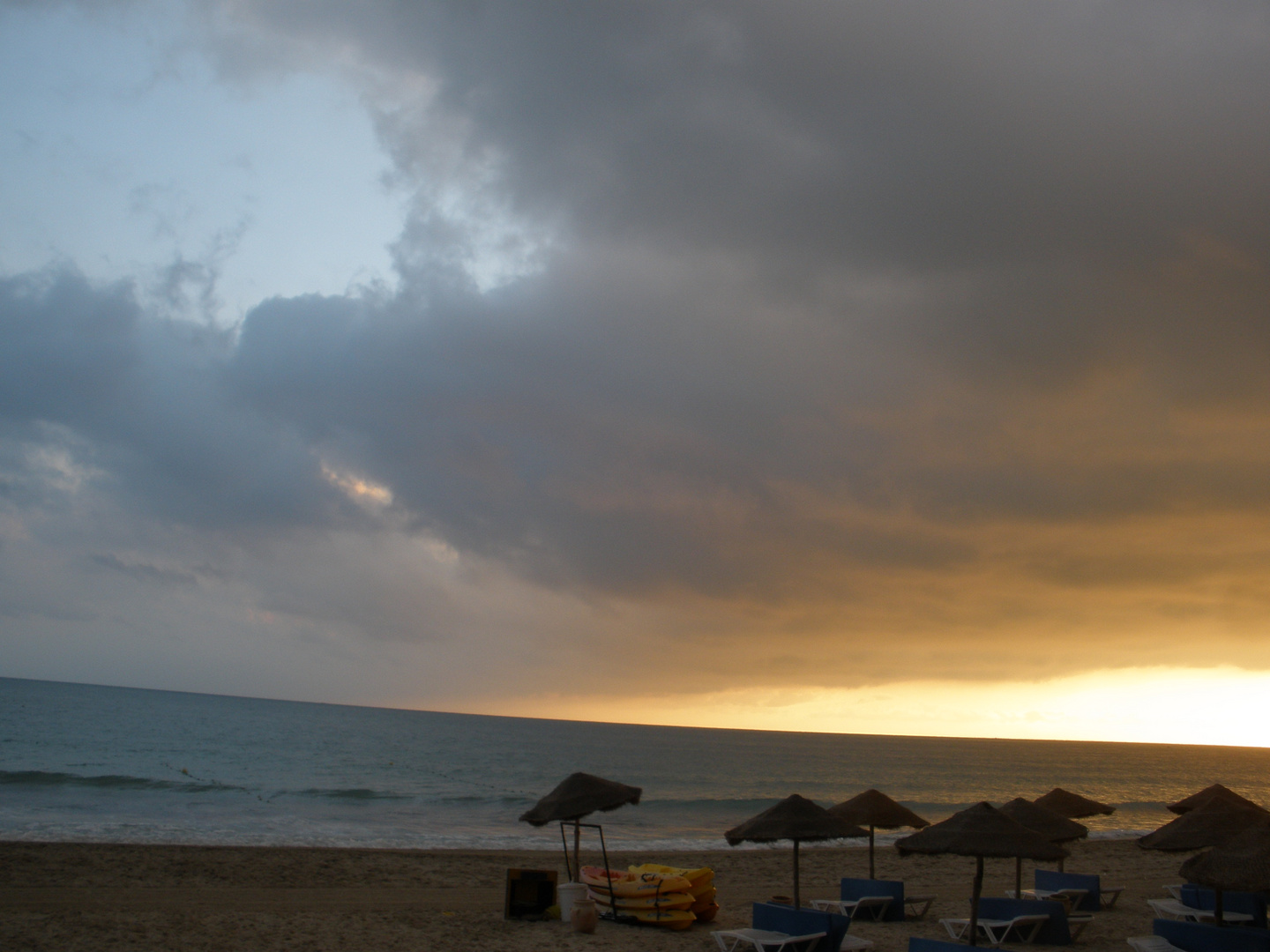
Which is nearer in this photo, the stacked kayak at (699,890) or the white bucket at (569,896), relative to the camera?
the white bucket at (569,896)

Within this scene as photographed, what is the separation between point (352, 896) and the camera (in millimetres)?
14172

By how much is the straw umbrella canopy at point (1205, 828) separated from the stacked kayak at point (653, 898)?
20.0ft

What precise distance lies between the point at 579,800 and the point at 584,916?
58.5 inches

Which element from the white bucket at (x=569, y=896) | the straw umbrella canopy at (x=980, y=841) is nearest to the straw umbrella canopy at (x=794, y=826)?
the straw umbrella canopy at (x=980, y=841)

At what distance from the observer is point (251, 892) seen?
1415 cm

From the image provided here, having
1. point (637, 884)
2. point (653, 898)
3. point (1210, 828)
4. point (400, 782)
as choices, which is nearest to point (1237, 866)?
point (1210, 828)

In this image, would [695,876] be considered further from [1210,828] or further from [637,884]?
[1210,828]

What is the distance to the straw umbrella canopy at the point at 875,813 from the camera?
43.3 feet

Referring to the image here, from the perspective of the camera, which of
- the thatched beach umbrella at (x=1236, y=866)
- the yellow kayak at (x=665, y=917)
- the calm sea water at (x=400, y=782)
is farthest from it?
the calm sea water at (x=400, y=782)

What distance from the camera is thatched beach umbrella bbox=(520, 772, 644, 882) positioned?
468 inches

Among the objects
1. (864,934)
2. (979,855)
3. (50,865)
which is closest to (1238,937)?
(979,855)

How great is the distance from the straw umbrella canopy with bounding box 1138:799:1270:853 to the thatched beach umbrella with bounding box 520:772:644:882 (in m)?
6.83

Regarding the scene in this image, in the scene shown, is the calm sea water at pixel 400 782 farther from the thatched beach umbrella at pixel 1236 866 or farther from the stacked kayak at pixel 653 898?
the thatched beach umbrella at pixel 1236 866

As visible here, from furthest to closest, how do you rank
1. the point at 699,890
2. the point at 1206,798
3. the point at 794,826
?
the point at 1206,798 → the point at 699,890 → the point at 794,826
